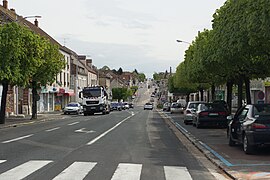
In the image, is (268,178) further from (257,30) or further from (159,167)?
(257,30)

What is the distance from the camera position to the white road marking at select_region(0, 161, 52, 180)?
9.99 meters

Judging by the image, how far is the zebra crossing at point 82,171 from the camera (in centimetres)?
1005

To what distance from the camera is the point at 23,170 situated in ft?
35.7

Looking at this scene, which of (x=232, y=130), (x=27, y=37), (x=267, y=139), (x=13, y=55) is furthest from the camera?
(x=27, y=37)

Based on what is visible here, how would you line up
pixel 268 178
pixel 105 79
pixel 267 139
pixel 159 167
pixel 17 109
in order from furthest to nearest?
pixel 105 79 → pixel 17 109 → pixel 267 139 → pixel 159 167 → pixel 268 178

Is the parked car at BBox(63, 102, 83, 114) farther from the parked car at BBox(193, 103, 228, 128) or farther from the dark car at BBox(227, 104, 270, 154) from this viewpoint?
the dark car at BBox(227, 104, 270, 154)

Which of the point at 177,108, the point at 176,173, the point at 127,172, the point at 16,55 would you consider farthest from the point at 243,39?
the point at 177,108

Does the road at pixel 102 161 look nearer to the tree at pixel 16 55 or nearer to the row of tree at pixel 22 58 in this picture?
the tree at pixel 16 55

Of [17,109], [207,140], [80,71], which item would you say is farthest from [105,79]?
[207,140]

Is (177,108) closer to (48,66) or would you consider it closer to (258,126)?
(48,66)

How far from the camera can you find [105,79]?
132 meters

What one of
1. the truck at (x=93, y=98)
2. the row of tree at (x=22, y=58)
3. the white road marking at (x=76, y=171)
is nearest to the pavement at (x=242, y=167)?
the white road marking at (x=76, y=171)

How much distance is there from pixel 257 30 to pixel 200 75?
64.9 ft

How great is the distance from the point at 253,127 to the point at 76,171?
5.60 m
